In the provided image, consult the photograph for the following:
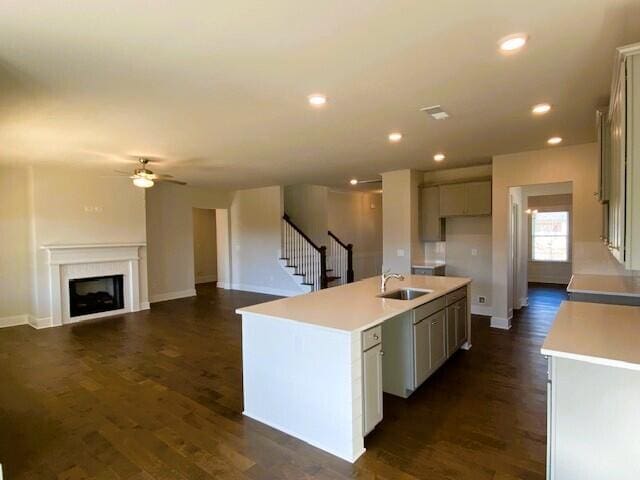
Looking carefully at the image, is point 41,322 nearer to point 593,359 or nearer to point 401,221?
point 401,221

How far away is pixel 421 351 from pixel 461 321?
50.9 inches

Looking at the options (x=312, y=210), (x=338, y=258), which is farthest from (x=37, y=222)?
(x=338, y=258)

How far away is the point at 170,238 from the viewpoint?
8.26 meters

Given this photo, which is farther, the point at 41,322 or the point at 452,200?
the point at 452,200

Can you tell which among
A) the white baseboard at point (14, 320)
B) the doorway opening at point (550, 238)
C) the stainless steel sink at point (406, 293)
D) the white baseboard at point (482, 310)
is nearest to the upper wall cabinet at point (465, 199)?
the white baseboard at point (482, 310)

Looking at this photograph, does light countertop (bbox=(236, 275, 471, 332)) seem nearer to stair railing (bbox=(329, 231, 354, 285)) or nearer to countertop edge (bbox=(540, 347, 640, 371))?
countertop edge (bbox=(540, 347, 640, 371))

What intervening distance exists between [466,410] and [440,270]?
3.78 metres

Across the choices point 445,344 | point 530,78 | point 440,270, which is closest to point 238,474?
point 445,344

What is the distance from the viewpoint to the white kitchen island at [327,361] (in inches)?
95.4

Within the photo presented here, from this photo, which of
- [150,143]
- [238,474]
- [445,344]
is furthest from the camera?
[150,143]

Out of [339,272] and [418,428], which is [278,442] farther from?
[339,272]

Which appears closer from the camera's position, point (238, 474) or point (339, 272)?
point (238, 474)

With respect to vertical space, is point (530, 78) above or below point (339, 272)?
above

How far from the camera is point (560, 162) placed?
16.5ft
